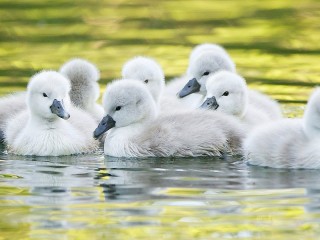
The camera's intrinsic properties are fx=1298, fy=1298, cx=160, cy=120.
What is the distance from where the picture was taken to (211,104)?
424 inches

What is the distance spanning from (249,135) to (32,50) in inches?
243

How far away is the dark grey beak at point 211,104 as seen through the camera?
10773 millimetres

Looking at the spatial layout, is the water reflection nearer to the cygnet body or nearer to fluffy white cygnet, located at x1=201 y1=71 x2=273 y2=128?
fluffy white cygnet, located at x1=201 y1=71 x2=273 y2=128

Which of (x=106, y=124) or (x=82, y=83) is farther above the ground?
(x=82, y=83)

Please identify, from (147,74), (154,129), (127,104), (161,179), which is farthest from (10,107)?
(161,179)

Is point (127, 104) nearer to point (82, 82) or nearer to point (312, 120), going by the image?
point (82, 82)

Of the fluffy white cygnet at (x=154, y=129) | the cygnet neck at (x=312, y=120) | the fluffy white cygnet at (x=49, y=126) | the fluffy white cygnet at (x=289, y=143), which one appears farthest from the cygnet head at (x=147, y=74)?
the cygnet neck at (x=312, y=120)

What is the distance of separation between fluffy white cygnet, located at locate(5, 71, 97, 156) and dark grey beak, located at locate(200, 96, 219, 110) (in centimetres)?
97

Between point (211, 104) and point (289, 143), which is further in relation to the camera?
point (211, 104)

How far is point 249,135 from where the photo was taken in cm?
A: 1006

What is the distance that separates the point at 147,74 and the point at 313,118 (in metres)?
2.41

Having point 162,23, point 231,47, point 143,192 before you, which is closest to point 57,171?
point 143,192

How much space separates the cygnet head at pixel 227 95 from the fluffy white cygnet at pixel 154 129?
0.36 meters

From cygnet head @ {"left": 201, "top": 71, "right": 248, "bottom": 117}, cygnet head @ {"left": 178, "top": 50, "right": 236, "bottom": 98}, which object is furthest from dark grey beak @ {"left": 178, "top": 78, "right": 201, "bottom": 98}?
cygnet head @ {"left": 201, "top": 71, "right": 248, "bottom": 117}
